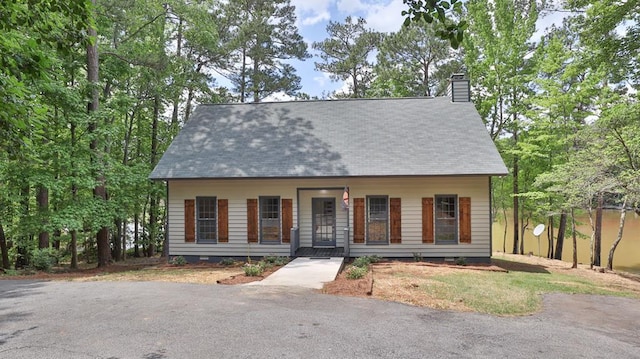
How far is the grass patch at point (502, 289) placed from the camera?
7.44 metres

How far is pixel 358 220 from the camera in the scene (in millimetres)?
13172

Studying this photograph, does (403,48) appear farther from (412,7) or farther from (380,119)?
(412,7)

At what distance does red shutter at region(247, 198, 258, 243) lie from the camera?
13.3 m

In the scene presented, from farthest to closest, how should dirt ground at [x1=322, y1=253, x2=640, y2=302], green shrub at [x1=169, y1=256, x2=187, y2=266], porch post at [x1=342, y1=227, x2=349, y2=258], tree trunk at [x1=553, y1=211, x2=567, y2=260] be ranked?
tree trunk at [x1=553, y1=211, x2=567, y2=260], green shrub at [x1=169, y1=256, x2=187, y2=266], porch post at [x1=342, y1=227, x2=349, y2=258], dirt ground at [x1=322, y1=253, x2=640, y2=302]

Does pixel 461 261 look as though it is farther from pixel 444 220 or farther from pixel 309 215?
pixel 309 215

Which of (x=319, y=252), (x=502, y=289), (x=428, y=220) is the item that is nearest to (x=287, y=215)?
(x=319, y=252)

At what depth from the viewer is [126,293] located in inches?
311

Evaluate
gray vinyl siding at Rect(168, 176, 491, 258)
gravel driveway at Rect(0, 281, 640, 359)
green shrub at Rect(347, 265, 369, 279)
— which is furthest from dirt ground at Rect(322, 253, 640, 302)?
gray vinyl siding at Rect(168, 176, 491, 258)

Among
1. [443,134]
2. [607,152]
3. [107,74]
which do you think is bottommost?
[607,152]

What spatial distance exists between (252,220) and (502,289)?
800 cm

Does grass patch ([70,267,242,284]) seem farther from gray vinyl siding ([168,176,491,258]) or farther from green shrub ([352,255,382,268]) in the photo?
green shrub ([352,255,382,268])

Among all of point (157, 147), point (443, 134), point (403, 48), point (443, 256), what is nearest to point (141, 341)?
point (443, 256)

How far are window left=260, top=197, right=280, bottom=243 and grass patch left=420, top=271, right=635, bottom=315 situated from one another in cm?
568

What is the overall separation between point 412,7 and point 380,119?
12.8 m
